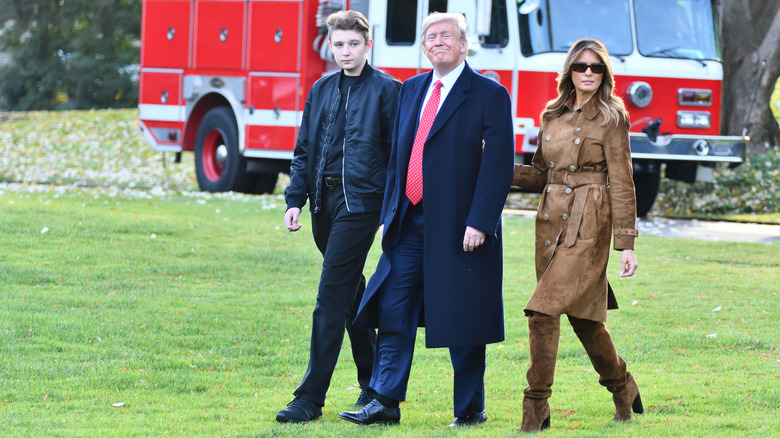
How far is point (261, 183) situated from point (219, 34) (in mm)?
2282

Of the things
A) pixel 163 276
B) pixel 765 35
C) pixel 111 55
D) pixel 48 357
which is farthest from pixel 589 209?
pixel 111 55

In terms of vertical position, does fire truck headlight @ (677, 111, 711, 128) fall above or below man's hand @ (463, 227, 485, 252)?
above

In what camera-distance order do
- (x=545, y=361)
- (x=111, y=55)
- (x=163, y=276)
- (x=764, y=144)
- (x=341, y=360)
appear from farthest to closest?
(x=111, y=55)
(x=764, y=144)
(x=163, y=276)
(x=341, y=360)
(x=545, y=361)

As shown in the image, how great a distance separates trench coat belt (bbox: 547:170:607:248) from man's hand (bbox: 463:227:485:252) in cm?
36

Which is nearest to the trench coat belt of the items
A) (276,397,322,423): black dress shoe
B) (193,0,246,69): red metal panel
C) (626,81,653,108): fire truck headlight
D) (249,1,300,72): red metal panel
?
(276,397,322,423): black dress shoe

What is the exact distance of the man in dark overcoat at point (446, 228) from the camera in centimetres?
502

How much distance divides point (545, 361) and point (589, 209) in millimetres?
675

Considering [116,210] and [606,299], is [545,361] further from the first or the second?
[116,210]

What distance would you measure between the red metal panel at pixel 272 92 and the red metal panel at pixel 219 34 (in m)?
0.45

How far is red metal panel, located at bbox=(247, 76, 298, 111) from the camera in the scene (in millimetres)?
14758

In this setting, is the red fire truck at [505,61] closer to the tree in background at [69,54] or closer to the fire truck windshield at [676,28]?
the fire truck windshield at [676,28]

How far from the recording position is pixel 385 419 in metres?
5.15

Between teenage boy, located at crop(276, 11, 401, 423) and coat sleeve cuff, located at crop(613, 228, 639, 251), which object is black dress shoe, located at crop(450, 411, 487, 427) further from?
coat sleeve cuff, located at crop(613, 228, 639, 251)

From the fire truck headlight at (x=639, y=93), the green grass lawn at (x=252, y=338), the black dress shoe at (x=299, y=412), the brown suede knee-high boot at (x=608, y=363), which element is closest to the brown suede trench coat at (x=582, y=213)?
the brown suede knee-high boot at (x=608, y=363)
